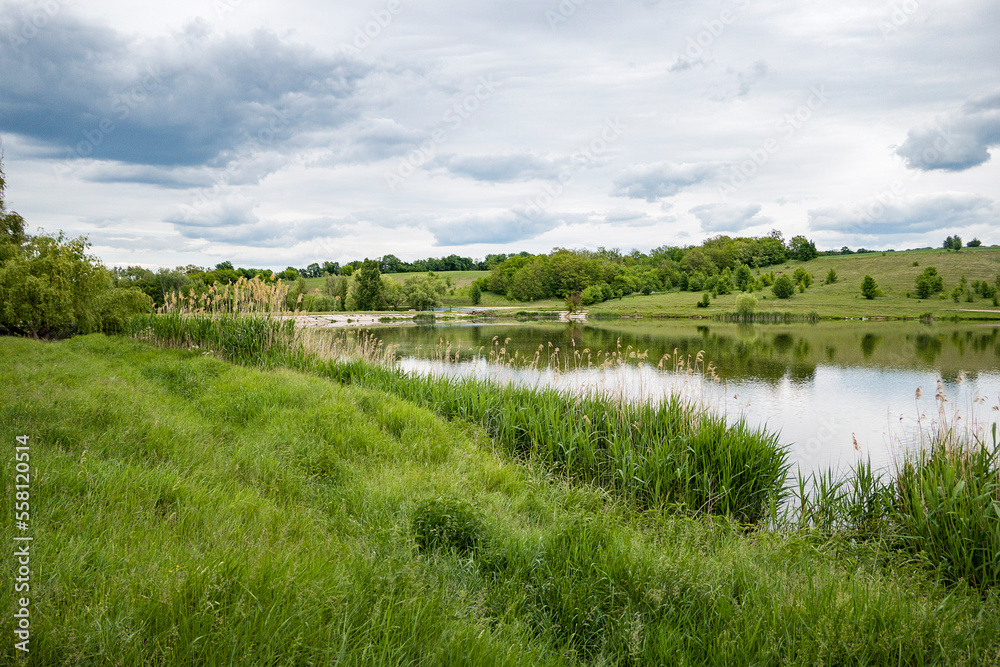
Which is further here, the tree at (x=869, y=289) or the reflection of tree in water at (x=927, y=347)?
the tree at (x=869, y=289)

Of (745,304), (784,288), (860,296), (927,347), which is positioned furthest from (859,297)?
(927,347)

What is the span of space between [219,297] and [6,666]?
50.0 feet

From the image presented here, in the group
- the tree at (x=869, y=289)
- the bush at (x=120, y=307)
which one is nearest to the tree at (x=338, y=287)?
the bush at (x=120, y=307)

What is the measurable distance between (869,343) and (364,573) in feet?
130

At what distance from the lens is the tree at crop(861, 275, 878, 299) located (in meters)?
67.5

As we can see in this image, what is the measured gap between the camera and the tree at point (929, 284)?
206 feet

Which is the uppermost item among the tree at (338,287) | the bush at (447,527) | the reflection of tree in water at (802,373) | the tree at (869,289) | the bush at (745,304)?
the tree at (338,287)

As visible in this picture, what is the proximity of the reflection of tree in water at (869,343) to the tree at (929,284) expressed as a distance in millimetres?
33991

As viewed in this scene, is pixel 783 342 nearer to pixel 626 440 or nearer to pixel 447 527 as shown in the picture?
pixel 626 440

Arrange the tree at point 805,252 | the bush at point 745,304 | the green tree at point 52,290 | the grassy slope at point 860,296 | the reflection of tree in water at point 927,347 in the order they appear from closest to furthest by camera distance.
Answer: the green tree at point 52,290 → the reflection of tree in water at point 927,347 → the grassy slope at point 860,296 → the bush at point 745,304 → the tree at point 805,252

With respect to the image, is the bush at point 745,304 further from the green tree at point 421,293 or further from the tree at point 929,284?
the green tree at point 421,293

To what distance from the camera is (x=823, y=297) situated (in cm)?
7262

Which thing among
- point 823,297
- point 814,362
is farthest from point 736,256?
point 814,362

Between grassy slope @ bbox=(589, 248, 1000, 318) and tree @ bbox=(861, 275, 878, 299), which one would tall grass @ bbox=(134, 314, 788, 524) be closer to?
grassy slope @ bbox=(589, 248, 1000, 318)
